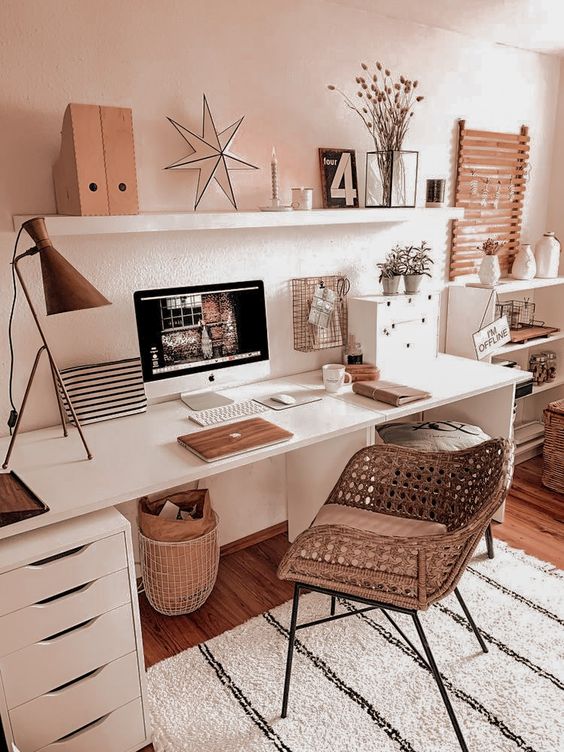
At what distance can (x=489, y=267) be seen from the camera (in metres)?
3.12

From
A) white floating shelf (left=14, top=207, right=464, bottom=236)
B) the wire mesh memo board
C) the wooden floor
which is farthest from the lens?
the wire mesh memo board

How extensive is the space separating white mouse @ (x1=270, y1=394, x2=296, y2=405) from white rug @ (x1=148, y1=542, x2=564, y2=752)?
0.75m

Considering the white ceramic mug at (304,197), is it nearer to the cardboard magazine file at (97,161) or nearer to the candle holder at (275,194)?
the candle holder at (275,194)

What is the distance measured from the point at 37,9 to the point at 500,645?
2.52 m

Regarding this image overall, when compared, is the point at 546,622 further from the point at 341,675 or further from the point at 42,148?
the point at 42,148

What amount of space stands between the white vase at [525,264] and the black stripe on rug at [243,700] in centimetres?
252

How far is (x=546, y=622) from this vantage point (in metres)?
2.20

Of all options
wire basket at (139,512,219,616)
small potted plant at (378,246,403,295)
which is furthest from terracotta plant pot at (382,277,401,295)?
wire basket at (139,512,219,616)

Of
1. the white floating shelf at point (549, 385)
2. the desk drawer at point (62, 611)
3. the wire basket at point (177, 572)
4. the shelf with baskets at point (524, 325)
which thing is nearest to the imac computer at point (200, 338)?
the wire basket at point (177, 572)

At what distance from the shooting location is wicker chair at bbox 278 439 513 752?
62.2 inches

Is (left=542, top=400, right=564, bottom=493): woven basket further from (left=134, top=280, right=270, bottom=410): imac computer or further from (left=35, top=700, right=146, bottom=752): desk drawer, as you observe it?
(left=35, top=700, right=146, bottom=752): desk drawer

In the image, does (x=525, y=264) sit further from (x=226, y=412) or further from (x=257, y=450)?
(x=257, y=450)

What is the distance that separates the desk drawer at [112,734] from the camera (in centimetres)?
161

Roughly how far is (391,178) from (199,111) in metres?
0.88
